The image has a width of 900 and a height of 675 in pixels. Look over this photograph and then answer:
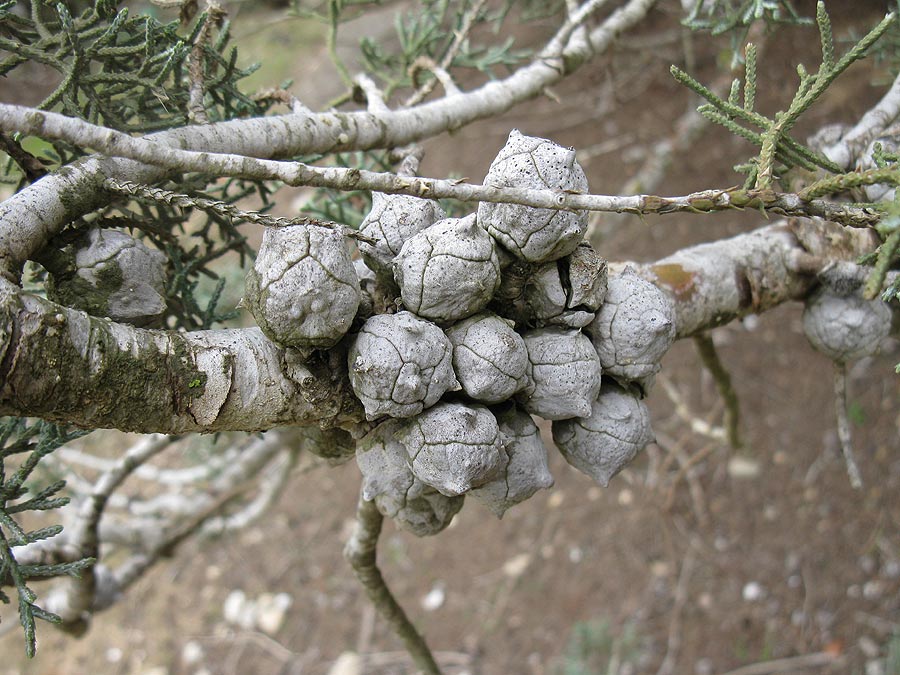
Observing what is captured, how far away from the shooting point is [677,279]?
154cm

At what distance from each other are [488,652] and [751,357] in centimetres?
223

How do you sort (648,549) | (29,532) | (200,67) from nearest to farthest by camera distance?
1. (29,532)
2. (200,67)
3. (648,549)

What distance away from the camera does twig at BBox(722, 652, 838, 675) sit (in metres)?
3.33

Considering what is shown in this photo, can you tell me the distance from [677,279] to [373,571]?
926 mm

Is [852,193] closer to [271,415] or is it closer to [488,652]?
[271,415]

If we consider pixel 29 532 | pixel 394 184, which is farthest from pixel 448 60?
pixel 29 532

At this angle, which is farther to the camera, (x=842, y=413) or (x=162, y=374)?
(x=842, y=413)

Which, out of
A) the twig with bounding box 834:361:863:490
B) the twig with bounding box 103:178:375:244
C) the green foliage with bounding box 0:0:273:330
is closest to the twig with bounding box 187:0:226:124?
the green foliage with bounding box 0:0:273:330

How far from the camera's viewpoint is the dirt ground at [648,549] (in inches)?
141

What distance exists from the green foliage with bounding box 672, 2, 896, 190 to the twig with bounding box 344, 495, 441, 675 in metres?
0.95

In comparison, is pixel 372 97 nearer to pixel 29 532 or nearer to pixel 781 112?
pixel 781 112

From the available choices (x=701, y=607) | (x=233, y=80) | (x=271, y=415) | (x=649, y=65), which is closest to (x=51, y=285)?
(x=271, y=415)

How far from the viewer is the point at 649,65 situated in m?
5.22

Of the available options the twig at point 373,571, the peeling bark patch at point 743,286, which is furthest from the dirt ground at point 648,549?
the twig at point 373,571
